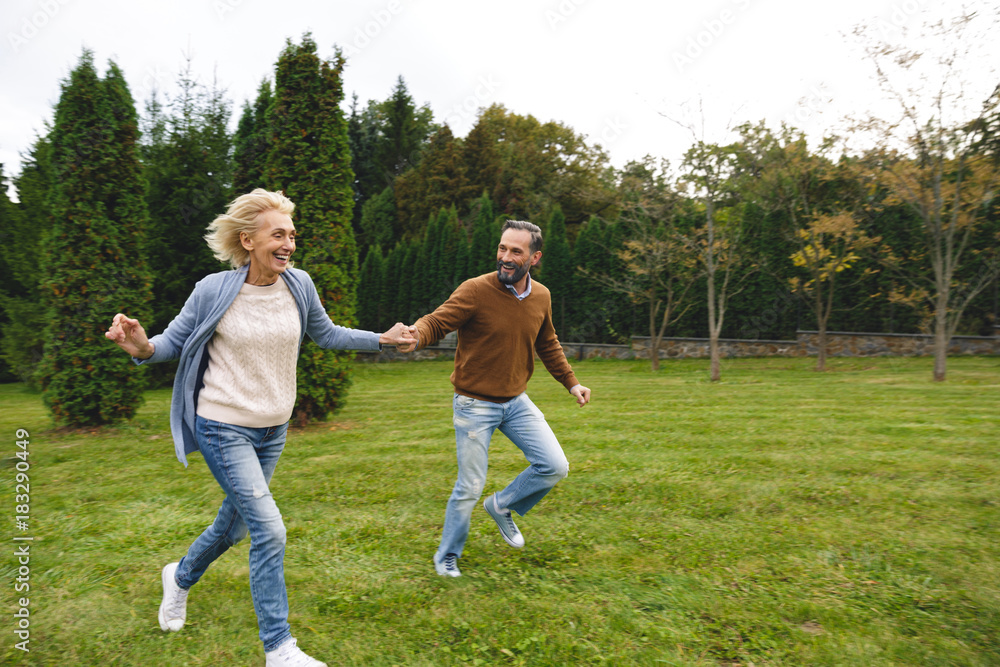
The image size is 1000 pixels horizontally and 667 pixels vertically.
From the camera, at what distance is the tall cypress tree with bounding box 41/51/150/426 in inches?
368

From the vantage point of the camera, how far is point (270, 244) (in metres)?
3.04

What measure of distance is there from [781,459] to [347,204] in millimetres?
7012

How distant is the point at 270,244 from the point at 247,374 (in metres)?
0.61

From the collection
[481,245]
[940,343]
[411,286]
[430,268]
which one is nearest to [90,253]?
[940,343]

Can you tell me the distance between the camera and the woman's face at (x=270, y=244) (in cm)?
304

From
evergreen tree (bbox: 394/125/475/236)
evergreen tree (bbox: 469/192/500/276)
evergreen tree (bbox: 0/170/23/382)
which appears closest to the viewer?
evergreen tree (bbox: 0/170/23/382)

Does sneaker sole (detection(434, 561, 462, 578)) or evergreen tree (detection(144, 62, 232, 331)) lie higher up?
evergreen tree (detection(144, 62, 232, 331))

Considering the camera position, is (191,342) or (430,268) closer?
(191,342)

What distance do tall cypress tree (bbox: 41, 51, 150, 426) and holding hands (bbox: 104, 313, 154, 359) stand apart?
7.78m

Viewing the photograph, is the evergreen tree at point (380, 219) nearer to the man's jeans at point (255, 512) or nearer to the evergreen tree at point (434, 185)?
the evergreen tree at point (434, 185)

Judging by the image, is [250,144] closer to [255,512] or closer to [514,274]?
[514,274]

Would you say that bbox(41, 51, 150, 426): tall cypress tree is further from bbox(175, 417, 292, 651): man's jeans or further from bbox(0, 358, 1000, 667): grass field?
bbox(175, 417, 292, 651): man's jeans

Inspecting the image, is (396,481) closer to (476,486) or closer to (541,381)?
(476,486)

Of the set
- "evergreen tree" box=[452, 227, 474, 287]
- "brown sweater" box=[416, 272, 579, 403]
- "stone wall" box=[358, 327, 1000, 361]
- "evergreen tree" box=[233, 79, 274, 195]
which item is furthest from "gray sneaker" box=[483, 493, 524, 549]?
"evergreen tree" box=[452, 227, 474, 287]
